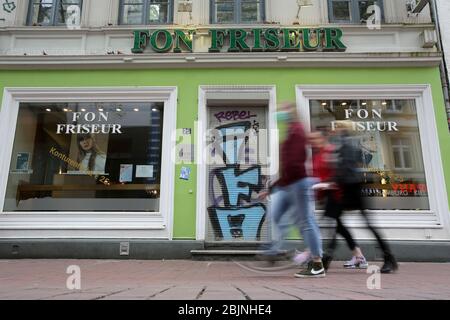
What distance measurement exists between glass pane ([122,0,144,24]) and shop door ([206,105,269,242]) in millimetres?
3009

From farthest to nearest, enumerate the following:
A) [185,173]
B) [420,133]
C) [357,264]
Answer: [420,133], [185,173], [357,264]

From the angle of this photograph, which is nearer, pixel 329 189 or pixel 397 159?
pixel 329 189

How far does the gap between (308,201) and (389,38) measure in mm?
6218

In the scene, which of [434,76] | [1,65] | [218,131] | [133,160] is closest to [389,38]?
[434,76]

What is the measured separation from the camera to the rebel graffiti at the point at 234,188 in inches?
329

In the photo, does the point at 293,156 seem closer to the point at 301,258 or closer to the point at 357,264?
the point at 301,258

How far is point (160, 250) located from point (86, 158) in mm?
2916

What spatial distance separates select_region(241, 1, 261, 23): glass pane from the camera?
9484 millimetres

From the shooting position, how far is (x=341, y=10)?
30.9ft

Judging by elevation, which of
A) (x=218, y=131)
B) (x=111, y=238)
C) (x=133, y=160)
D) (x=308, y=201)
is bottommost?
(x=111, y=238)

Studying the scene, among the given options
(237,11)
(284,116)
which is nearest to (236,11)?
(237,11)

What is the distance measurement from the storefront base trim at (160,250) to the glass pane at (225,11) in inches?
217

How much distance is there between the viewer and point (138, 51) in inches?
349

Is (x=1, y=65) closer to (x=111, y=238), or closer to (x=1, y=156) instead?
(x=1, y=156)
